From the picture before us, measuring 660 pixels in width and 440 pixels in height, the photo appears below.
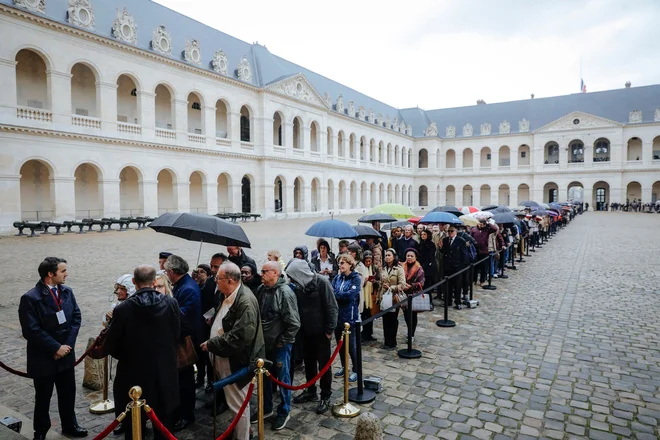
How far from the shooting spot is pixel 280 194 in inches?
1687

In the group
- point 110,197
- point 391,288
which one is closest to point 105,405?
point 391,288

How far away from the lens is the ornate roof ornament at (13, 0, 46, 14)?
21.7m

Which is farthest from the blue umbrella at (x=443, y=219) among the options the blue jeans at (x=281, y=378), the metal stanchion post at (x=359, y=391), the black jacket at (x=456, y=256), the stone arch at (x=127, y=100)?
the stone arch at (x=127, y=100)

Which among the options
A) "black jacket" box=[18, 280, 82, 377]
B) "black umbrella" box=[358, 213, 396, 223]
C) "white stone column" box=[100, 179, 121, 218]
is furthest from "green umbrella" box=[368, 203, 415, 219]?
"white stone column" box=[100, 179, 121, 218]

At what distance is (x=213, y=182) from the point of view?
109 ft

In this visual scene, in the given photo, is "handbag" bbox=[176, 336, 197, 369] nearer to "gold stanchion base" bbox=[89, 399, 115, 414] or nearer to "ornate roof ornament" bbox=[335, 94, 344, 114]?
"gold stanchion base" bbox=[89, 399, 115, 414]

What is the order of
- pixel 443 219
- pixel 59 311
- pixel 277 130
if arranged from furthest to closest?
pixel 277 130
pixel 443 219
pixel 59 311

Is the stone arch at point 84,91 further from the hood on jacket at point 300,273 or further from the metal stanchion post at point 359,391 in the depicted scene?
the metal stanchion post at point 359,391

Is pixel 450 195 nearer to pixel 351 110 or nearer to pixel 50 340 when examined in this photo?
pixel 351 110

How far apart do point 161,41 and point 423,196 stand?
49488mm

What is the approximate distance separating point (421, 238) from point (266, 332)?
5.15 meters

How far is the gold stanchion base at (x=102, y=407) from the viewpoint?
4.75 metres

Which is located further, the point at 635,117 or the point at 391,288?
the point at 635,117

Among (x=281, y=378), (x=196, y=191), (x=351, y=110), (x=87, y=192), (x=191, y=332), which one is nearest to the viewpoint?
(x=191, y=332)
